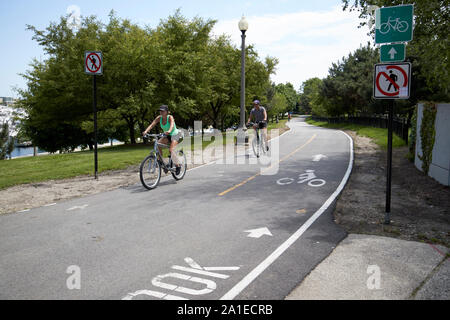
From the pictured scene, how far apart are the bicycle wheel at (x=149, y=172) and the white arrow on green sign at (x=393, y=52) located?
599 cm

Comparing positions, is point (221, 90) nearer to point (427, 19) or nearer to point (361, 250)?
point (427, 19)

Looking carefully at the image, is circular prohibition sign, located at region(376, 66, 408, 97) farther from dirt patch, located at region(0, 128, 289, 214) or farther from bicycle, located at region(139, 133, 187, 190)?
dirt patch, located at region(0, 128, 289, 214)

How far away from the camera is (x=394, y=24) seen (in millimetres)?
6129

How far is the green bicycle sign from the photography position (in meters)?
6.03

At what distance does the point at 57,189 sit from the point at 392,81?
27.5 feet

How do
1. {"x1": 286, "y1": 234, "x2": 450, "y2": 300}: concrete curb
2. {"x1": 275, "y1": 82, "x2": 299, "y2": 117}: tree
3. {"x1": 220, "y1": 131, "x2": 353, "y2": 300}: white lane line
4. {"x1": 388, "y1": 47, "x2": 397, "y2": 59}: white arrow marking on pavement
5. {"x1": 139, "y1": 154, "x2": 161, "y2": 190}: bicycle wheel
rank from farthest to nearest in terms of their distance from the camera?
{"x1": 275, "y1": 82, "x2": 299, "y2": 117}: tree
{"x1": 139, "y1": 154, "x2": 161, "y2": 190}: bicycle wheel
{"x1": 388, "y1": 47, "x2": 397, "y2": 59}: white arrow marking on pavement
{"x1": 220, "y1": 131, "x2": 353, "y2": 300}: white lane line
{"x1": 286, "y1": 234, "x2": 450, "y2": 300}: concrete curb

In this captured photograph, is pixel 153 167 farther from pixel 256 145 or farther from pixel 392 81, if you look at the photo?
pixel 256 145

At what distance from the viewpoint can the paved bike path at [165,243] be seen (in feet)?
13.1

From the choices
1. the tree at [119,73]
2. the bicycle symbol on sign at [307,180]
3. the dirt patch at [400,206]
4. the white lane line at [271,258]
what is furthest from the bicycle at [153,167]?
the tree at [119,73]

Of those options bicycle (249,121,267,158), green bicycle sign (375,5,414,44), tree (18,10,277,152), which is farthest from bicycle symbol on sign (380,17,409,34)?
tree (18,10,277,152)

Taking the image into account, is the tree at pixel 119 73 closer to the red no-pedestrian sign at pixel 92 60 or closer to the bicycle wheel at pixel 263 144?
the bicycle wheel at pixel 263 144

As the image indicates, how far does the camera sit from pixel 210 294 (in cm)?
384

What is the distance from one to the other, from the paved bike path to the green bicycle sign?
3415mm

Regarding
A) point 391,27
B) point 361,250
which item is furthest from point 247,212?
point 391,27
